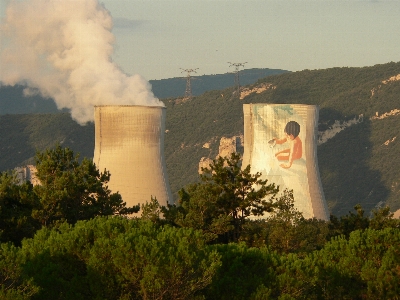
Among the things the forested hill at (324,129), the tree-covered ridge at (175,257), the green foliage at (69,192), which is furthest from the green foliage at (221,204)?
the forested hill at (324,129)

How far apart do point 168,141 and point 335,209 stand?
2339 centimetres

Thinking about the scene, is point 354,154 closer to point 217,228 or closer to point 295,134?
point 295,134

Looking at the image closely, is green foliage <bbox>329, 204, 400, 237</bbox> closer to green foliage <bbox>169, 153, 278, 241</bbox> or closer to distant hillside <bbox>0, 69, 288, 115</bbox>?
green foliage <bbox>169, 153, 278, 241</bbox>

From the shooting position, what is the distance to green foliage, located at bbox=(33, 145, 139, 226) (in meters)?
25.5

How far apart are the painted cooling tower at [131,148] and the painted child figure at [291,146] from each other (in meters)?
8.72

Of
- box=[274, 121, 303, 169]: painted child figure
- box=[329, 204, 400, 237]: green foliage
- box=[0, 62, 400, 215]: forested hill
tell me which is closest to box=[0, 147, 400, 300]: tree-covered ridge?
box=[329, 204, 400, 237]: green foliage

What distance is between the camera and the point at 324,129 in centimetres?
8494

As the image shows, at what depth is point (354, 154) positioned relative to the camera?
8150 centimetres

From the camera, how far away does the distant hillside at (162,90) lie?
150 metres

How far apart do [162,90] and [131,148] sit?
142m

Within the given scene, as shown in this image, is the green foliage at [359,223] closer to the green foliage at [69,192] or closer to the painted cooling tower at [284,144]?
the green foliage at [69,192]

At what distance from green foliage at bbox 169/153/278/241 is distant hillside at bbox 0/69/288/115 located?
394ft

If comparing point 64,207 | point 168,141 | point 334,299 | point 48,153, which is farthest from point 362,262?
point 168,141

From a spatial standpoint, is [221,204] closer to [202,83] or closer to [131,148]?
[131,148]
